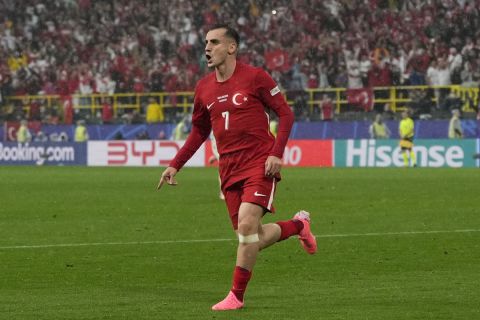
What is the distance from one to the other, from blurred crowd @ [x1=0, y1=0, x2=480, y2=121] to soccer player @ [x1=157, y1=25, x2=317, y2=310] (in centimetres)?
3165

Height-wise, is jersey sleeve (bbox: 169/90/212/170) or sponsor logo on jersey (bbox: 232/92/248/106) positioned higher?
sponsor logo on jersey (bbox: 232/92/248/106)

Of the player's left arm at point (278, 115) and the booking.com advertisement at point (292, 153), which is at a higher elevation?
the player's left arm at point (278, 115)

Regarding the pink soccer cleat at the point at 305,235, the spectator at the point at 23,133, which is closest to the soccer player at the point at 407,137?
→ the spectator at the point at 23,133

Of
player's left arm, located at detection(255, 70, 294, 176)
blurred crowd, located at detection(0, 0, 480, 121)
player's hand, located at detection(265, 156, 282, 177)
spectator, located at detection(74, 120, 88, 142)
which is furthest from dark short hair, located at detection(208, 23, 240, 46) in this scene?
spectator, located at detection(74, 120, 88, 142)

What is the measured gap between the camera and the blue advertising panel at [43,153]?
48.3 meters

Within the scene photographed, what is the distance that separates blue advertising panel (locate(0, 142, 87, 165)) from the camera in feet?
159

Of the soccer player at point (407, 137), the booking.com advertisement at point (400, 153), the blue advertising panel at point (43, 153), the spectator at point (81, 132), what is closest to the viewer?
the soccer player at point (407, 137)

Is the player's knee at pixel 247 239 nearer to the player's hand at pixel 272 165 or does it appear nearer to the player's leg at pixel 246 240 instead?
the player's leg at pixel 246 240

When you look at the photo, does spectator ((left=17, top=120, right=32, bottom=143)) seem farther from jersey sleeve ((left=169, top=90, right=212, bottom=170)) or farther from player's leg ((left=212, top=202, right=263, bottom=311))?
player's leg ((left=212, top=202, right=263, bottom=311))

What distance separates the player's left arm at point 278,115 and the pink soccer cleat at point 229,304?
92 centimetres

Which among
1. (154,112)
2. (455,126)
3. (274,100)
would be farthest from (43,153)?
(274,100)

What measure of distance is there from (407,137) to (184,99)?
10333mm

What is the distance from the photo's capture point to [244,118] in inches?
360

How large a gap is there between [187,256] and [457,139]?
91.8 feet
